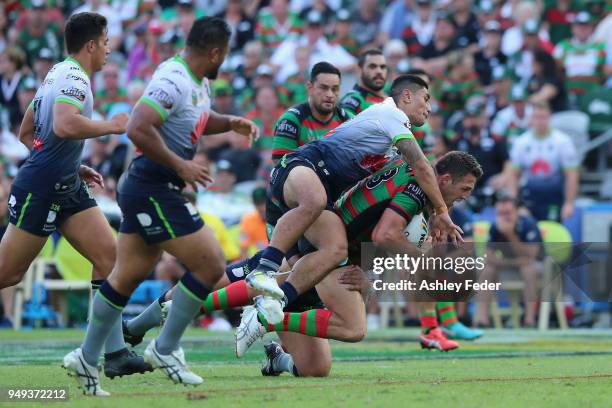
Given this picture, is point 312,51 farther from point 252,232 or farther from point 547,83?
point 252,232

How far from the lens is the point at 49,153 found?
8.80m

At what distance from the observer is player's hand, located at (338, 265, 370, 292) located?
30.2 ft

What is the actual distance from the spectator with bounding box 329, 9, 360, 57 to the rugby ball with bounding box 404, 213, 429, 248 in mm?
11876

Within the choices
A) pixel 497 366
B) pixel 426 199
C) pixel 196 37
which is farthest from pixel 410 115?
pixel 196 37

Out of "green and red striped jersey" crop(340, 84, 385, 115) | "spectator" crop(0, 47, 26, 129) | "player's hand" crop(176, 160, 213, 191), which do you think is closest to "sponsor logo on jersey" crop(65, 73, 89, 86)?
"player's hand" crop(176, 160, 213, 191)

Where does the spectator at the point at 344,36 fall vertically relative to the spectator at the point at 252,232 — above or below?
above

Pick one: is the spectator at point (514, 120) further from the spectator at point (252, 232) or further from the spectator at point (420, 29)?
the spectator at point (252, 232)

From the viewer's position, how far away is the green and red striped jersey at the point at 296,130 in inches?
452

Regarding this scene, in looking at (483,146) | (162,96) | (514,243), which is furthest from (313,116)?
(483,146)

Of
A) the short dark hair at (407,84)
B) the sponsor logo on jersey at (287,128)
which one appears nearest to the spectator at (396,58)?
the sponsor logo on jersey at (287,128)

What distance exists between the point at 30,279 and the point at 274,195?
9.25m

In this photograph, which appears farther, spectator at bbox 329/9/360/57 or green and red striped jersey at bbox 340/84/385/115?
spectator at bbox 329/9/360/57

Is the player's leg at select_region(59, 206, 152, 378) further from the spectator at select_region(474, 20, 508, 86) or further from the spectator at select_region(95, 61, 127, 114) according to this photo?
the spectator at select_region(474, 20, 508, 86)

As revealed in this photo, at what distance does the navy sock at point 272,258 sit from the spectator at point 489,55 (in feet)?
40.0
